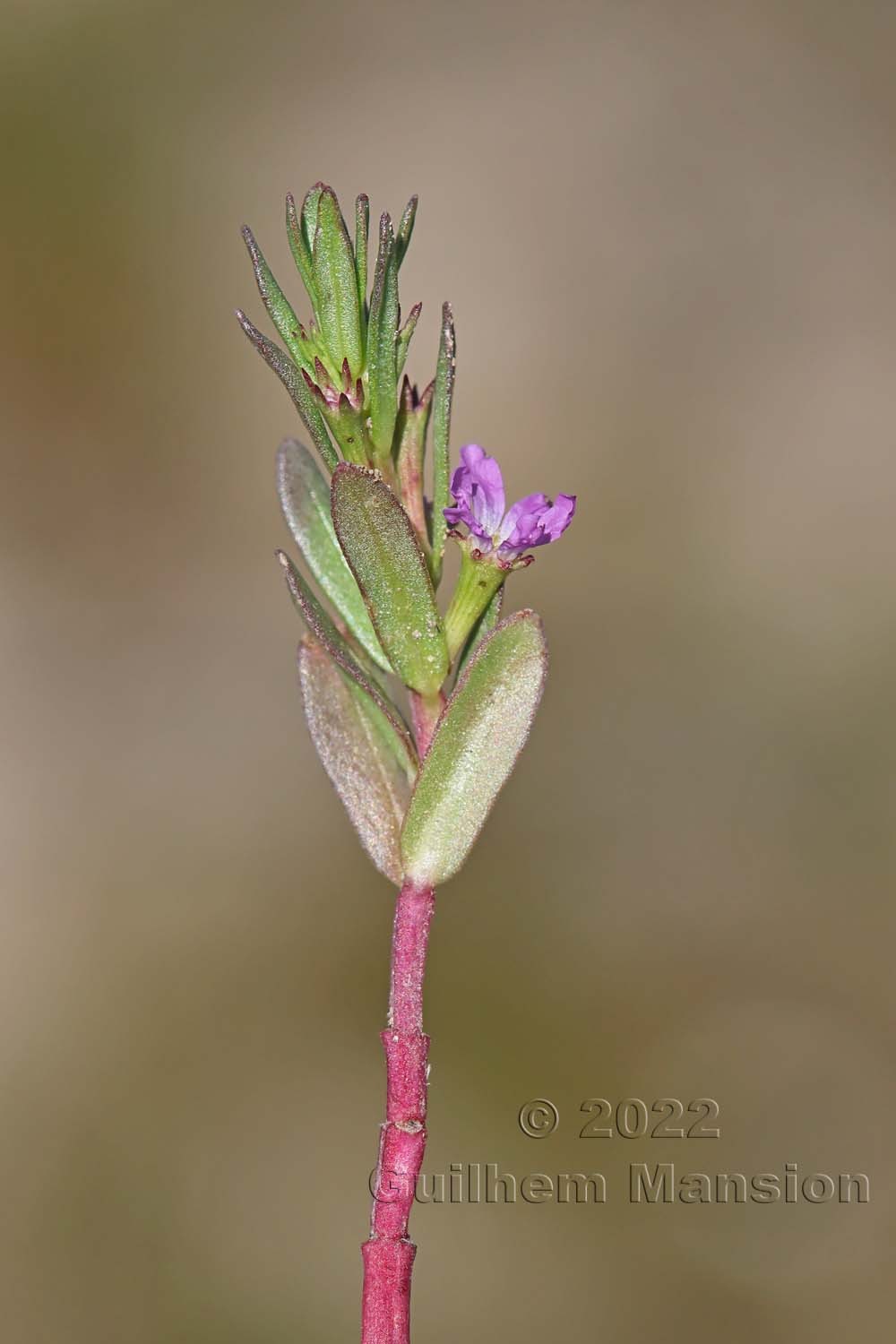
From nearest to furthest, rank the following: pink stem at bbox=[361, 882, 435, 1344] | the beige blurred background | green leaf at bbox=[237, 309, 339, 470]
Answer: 1. pink stem at bbox=[361, 882, 435, 1344]
2. green leaf at bbox=[237, 309, 339, 470]
3. the beige blurred background

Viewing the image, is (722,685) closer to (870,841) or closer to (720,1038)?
(870,841)

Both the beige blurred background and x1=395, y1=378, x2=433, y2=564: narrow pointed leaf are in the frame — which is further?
the beige blurred background

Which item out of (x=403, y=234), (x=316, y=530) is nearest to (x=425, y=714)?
(x=316, y=530)

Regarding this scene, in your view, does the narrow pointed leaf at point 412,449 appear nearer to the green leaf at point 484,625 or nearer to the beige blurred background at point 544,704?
the green leaf at point 484,625

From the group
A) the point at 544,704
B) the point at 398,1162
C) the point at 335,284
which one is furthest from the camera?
the point at 544,704

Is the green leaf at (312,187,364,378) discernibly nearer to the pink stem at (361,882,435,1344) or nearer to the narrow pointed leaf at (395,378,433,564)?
the narrow pointed leaf at (395,378,433,564)

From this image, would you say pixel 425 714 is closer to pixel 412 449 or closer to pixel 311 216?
pixel 412 449

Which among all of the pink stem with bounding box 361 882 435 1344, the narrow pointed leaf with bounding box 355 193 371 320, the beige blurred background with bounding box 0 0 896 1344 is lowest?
the pink stem with bounding box 361 882 435 1344

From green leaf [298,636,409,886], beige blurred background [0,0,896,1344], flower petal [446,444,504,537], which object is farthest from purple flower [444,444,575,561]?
beige blurred background [0,0,896,1344]
